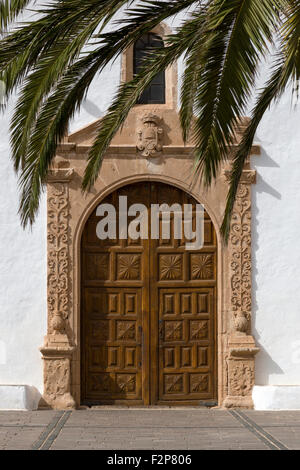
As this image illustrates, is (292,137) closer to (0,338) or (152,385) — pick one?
(152,385)

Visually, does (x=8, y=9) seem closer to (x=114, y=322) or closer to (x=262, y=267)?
(x=114, y=322)

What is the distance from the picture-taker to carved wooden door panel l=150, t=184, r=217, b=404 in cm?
1073

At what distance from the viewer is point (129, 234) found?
425 inches

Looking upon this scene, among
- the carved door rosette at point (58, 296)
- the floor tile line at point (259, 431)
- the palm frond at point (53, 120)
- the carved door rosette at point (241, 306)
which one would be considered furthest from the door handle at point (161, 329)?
the palm frond at point (53, 120)

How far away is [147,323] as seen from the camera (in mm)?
10719

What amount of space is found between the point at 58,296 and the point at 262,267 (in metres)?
2.69

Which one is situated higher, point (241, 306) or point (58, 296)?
point (58, 296)

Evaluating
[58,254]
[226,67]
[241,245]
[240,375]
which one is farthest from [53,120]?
[240,375]

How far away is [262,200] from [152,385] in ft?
9.29

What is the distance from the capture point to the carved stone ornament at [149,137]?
10.7m

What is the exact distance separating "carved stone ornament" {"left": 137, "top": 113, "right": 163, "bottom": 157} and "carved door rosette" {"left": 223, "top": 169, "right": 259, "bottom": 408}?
1.01 m

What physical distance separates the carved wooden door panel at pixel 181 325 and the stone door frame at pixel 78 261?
194mm

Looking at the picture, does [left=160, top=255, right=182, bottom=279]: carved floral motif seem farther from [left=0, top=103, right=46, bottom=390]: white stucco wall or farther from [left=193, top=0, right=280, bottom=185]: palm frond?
[left=193, top=0, right=280, bottom=185]: palm frond
